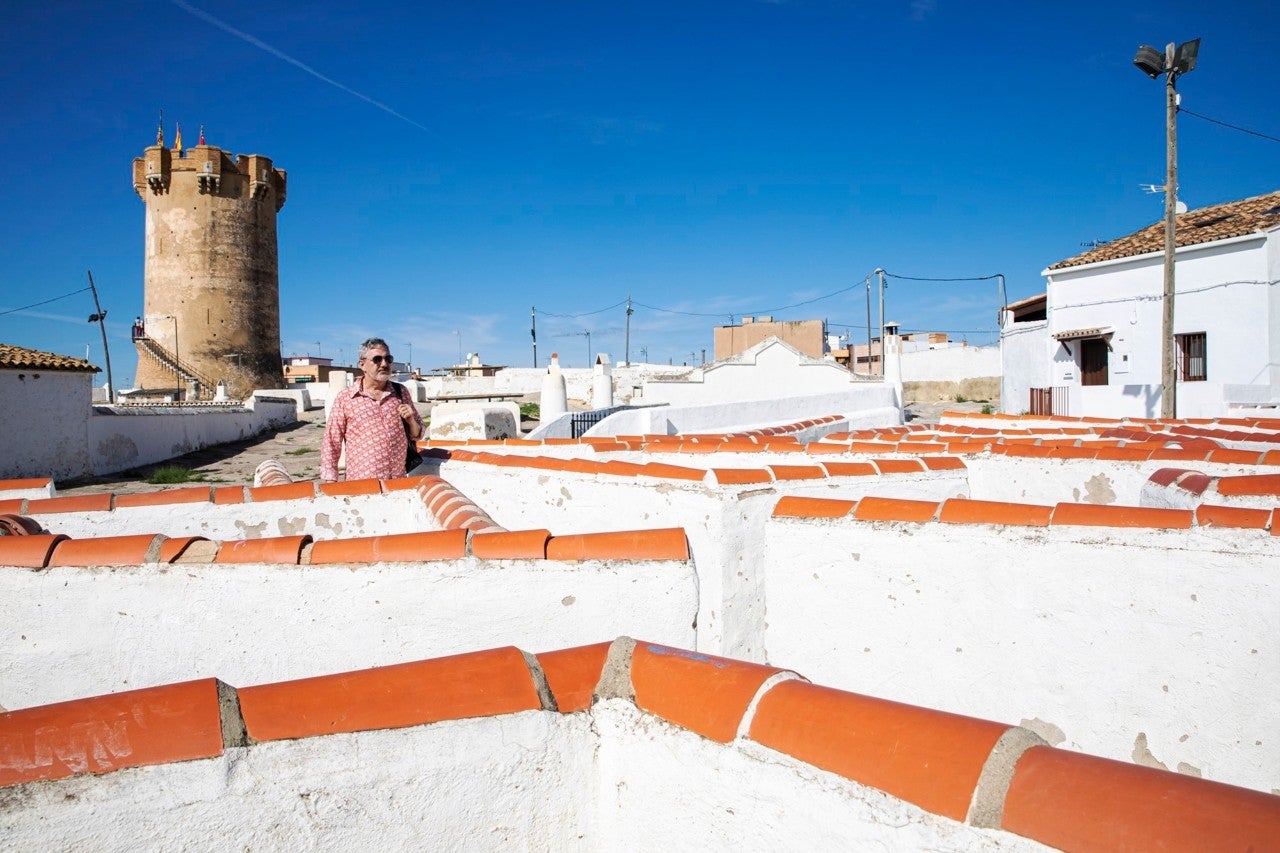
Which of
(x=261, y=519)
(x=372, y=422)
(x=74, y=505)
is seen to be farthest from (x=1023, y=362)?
(x=74, y=505)

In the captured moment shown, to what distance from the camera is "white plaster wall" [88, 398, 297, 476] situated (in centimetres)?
1720

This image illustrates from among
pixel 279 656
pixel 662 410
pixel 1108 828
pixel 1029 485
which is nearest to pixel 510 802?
pixel 1108 828

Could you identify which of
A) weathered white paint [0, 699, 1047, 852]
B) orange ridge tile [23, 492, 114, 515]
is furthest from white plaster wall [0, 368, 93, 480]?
weathered white paint [0, 699, 1047, 852]

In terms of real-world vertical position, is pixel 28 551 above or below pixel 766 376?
below

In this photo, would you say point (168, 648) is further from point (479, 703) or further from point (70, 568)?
point (479, 703)

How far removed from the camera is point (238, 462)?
61.3 feet

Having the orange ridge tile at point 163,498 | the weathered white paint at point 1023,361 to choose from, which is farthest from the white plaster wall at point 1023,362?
the orange ridge tile at point 163,498

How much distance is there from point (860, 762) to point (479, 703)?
0.64 metres

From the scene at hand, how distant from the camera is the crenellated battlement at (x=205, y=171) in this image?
31375 millimetres

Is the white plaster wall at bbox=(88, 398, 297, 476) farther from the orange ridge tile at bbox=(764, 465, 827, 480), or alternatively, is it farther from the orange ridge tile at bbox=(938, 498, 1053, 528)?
the orange ridge tile at bbox=(938, 498, 1053, 528)

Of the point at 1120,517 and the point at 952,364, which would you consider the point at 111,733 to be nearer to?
the point at 1120,517

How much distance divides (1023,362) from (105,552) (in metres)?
26.5

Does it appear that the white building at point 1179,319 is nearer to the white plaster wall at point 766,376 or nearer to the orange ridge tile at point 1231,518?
the white plaster wall at point 766,376

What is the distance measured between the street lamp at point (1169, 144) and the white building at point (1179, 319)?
12.1 feet
